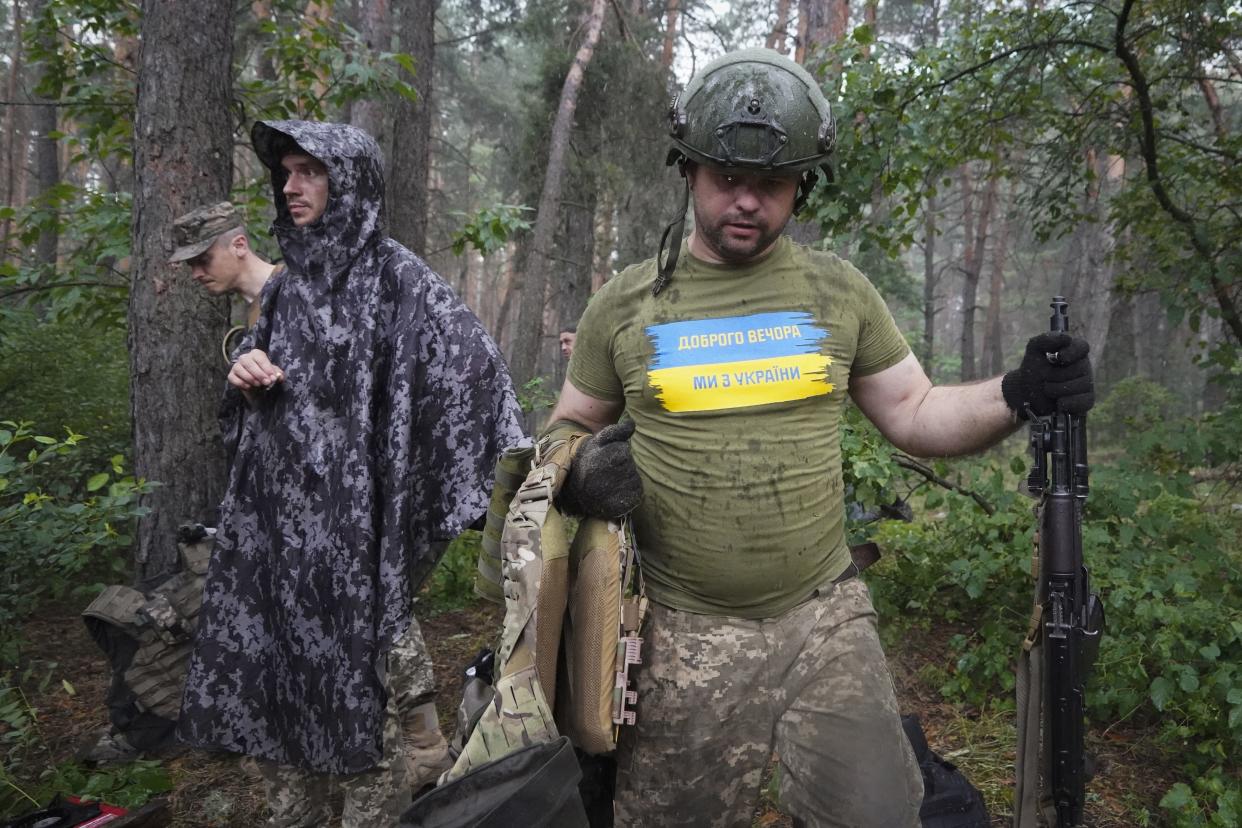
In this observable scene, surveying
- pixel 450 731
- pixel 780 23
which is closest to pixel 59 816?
pixel 450 731

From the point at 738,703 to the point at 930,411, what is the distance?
0.92 meters

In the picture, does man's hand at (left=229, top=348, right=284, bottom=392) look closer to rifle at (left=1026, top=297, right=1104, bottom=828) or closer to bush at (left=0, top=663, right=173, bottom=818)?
bush at (left=0, top=663, right=173, bottom=818)

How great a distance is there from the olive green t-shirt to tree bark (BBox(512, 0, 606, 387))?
347 inches

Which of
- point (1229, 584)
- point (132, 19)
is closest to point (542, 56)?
point (132, 19)

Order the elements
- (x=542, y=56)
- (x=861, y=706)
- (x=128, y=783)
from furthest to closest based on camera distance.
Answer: (x=542, y=56) < (x=128, y=783) < (x=861, y=706)

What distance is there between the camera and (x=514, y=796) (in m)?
1.53

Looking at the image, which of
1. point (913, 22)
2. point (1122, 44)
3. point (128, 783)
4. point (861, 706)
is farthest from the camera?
point (913, 22)

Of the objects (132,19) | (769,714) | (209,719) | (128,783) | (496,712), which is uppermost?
(132,19)

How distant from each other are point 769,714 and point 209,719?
6.36 feet

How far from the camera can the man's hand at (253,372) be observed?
2686mm

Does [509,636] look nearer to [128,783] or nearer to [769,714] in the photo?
[769,714]

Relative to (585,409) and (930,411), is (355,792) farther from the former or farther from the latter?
(930,411)

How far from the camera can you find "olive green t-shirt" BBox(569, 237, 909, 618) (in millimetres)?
2076

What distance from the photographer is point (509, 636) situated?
1.84m
